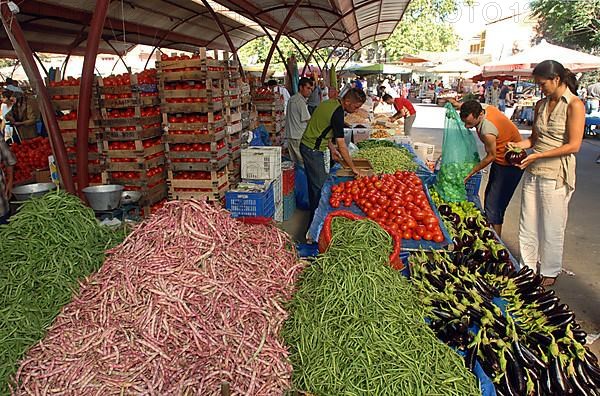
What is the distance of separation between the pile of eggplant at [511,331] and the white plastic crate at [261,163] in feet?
11.2

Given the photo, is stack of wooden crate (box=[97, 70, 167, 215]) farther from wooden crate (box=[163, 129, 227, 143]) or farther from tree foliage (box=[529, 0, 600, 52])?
tree foliage (box=[529, 0, 600, 52])

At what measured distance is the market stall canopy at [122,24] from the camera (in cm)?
889

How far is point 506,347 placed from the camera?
273 cm

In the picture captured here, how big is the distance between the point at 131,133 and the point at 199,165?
0.97 m

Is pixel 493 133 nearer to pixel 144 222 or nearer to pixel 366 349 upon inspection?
pixel 366 349

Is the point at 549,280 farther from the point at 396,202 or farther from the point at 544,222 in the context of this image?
the point at 396,202

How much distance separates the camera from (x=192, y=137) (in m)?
5.91

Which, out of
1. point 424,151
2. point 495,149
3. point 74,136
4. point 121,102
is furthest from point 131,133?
point 424,151

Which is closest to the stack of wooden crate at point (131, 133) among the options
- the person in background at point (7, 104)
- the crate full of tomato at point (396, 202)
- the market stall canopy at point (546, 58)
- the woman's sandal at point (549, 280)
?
the crate full of tomato at point (396, 202)

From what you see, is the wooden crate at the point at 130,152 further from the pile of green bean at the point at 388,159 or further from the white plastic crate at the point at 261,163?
the pile of green bean at the point at 388,159

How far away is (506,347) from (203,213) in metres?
2.11

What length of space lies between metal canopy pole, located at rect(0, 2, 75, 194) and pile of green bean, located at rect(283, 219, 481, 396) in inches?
135

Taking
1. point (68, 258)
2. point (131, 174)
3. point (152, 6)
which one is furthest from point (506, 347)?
point (152, 6)

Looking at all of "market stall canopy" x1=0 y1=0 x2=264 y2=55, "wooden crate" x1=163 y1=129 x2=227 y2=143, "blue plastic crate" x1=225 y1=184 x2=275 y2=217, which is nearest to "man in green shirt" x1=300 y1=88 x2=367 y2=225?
"blue plastic crate" x1=225 y1=184 x2=275 y2=217
